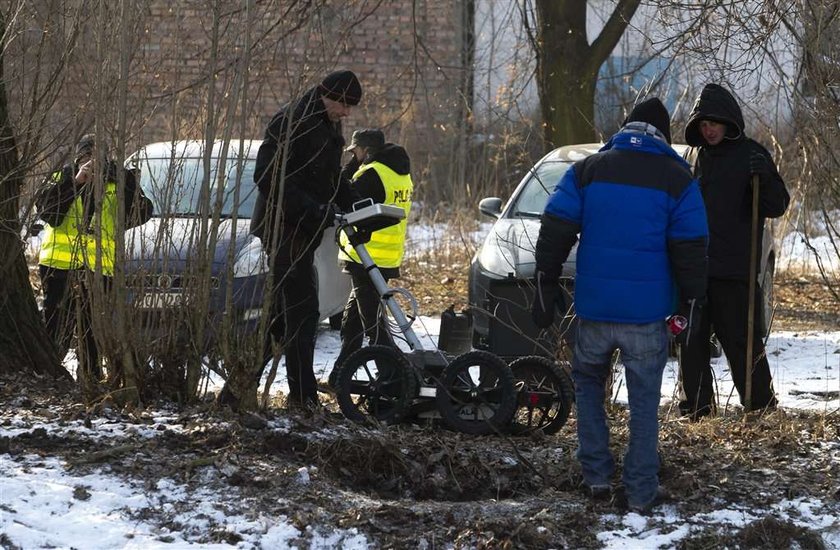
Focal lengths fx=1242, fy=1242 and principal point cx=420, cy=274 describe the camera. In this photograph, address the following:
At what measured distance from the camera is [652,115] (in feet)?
17.3

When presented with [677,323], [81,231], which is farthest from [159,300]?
[677,323]

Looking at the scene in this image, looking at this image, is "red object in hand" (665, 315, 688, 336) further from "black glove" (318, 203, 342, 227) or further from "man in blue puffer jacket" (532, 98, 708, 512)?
"black glove" (318, 203, 342, 227)

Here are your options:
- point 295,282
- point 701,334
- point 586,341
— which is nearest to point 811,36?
point 701,334

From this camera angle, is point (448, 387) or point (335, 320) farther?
point (335, 320)

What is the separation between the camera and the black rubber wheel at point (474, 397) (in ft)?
19.9

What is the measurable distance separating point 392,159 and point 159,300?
299cm


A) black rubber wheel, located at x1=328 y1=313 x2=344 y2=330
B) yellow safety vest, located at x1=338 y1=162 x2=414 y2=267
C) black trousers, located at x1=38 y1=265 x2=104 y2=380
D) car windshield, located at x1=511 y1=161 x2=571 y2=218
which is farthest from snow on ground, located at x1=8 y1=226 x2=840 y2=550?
black rubber wheel, located at x1=328 y1=313 x2=344 y2=330

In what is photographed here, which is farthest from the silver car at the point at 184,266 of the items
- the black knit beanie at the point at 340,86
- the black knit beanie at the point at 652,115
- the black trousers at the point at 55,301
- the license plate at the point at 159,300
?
the black knit beanie at the point at 652,115

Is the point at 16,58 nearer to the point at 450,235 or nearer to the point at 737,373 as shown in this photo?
the point at 737,373

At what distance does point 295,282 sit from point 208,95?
3.78ft

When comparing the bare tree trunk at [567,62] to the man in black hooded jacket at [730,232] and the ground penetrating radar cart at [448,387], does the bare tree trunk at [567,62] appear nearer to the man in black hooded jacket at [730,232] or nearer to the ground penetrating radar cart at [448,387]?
the man in black hooded jacket at [730,232]

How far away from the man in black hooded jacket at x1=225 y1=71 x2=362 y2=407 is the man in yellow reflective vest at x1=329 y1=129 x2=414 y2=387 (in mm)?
1530

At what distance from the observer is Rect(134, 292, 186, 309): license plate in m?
6.02

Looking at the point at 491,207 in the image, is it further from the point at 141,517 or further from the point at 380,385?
the point at 141,517
